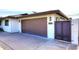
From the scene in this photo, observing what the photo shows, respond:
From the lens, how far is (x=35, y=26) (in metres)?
13.1

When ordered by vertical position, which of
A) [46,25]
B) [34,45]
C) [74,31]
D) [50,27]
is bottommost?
[34,45]

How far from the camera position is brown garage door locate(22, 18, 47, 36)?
461 inches

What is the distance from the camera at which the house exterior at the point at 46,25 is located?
29.4 ft

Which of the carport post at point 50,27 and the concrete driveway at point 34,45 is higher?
the carport post at point 50,27

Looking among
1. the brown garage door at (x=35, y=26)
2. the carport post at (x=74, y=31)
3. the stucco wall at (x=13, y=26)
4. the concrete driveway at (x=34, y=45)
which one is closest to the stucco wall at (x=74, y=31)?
the carport post at (x=74, y=31)

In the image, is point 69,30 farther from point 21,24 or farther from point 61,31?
point 21,24

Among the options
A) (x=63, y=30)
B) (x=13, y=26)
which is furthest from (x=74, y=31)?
(x=13, y=26)

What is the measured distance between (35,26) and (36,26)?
246 millimetres

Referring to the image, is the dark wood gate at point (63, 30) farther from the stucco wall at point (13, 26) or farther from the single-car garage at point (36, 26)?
the stucco wall at point (13, 26)

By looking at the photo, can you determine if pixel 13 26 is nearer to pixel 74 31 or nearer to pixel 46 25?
pixel 46 25

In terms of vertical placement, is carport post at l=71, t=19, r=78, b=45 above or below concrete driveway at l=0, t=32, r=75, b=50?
above

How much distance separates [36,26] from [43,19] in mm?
1656

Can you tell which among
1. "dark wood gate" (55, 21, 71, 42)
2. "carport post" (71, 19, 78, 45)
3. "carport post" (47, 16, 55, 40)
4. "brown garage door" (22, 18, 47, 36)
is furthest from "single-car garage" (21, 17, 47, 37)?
"carport post" (71, 19, 78, 45)

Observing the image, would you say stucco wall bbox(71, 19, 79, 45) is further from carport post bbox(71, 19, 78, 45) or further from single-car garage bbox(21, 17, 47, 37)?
single-car garage bbox(21, 17, 47, 37)
